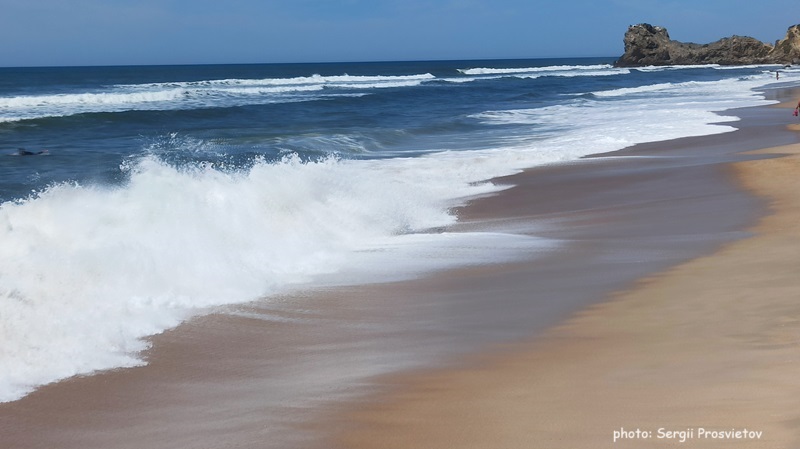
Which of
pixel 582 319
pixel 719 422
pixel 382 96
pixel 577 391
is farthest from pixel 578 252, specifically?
pixel 382 96

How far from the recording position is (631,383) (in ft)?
14.0

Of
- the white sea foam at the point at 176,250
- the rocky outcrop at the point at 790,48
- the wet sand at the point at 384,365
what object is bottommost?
the wet sand at the point at 384,365

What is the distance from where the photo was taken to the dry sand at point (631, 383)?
371 cm

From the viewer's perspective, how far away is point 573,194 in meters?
11.2

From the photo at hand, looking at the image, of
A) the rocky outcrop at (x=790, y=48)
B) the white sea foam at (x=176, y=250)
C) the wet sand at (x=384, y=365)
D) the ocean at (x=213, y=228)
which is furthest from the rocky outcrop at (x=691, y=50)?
the wet sand at (x=384, y=365)

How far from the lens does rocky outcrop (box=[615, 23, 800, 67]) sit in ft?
312

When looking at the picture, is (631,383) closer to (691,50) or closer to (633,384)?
(633,384)

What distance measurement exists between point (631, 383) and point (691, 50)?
10671cm

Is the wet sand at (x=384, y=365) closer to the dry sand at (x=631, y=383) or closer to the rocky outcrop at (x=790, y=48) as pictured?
the dry sand at (x=631, y=383)

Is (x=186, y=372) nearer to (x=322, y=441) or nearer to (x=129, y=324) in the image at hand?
(x=129, y=324)

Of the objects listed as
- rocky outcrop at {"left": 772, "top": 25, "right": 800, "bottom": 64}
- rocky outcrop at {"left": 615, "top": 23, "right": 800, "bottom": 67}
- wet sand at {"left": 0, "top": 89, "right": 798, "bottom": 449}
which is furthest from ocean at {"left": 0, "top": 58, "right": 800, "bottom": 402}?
rocky outcrop at {"left": 615, "top": 23, "right": 800, "bottom": 67}

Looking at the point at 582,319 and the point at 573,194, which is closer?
the point at 582,319

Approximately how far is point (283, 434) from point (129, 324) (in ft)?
6.81

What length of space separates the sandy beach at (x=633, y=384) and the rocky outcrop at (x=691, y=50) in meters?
96.4
